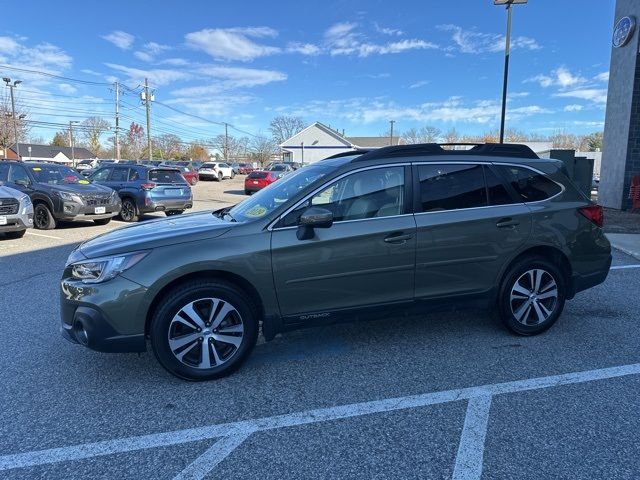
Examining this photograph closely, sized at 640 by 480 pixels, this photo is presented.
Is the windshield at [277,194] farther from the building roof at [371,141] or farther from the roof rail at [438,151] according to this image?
the building roof at [371,141]

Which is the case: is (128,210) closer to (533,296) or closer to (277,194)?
(277,194)

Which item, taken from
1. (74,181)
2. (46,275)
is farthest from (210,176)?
(46,275)

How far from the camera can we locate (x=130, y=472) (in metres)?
2.47

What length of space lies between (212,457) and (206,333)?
1.01m

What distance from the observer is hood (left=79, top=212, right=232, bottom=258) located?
338 cm

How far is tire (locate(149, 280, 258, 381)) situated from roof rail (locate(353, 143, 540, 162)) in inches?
62.6

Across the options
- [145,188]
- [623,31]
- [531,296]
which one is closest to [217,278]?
[531,296]

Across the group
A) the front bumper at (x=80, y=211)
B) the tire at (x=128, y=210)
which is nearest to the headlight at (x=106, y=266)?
the front bumper at (x=80, y=211)

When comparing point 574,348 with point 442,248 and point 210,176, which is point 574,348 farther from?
point 210,176

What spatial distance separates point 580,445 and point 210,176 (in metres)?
40.0

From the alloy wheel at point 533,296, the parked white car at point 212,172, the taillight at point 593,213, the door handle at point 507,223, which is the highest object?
the parked white car at point 212,172

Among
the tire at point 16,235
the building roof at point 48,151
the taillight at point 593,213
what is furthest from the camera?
the building roof at point 48,151

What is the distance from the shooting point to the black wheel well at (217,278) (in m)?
3.35

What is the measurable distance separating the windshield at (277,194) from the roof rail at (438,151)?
16.2 inches
